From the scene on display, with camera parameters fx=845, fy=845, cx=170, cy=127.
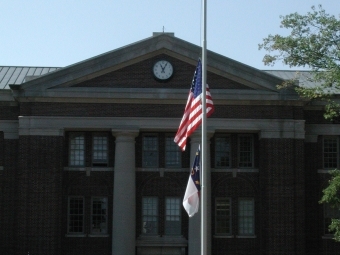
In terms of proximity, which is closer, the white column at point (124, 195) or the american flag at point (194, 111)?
the american flag at point (194, 111)

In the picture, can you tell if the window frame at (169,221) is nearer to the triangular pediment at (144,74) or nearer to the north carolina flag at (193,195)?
the triangular pediment at (144,74)

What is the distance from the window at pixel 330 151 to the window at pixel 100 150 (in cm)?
1219

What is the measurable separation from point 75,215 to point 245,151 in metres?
9.83

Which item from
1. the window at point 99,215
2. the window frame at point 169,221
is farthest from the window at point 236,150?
the window at point 99,215

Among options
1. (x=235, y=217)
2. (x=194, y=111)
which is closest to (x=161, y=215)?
(x=235, y=217)

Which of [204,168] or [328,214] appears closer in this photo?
[204,168]

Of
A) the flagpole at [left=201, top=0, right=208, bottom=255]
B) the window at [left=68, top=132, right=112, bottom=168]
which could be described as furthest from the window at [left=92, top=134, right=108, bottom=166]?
the flagpole at [left=201, top=0, right=208, bottom=255]

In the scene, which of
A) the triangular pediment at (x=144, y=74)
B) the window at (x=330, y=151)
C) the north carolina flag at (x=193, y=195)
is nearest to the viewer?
the north carolina flag at (x=193, y=195)

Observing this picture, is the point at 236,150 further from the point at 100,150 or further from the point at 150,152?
the point at 100,150

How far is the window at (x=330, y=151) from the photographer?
47125 mm

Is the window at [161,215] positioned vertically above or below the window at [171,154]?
below

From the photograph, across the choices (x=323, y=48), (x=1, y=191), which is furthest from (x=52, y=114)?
(x=323, y=48)

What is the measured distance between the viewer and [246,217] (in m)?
45.6

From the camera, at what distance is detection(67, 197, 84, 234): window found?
45094 mm
